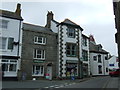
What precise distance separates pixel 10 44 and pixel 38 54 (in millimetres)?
4724

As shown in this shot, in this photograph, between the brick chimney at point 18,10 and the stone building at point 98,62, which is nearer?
the brick chimney at point 18,10

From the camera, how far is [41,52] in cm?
2527

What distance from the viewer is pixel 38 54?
2491 centimetres

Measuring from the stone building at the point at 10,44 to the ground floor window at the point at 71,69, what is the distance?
839cm

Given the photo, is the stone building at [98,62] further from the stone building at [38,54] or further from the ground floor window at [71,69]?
the stone building at [38,54]

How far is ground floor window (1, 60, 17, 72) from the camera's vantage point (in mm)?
21266

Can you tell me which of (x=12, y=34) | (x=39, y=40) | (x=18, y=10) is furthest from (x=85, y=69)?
(x=18, y=10)

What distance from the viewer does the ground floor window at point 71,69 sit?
2645cm

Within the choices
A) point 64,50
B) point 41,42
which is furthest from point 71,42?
point 41,42

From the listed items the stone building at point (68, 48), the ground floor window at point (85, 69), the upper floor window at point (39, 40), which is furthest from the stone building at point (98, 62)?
the upper floor window at point (39, 40)

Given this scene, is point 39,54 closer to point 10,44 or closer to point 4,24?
point 10,44

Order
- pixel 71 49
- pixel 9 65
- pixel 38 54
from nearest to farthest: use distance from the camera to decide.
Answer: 1. pixel 9 65
2. pixel 38 54
3. pixel 71 49

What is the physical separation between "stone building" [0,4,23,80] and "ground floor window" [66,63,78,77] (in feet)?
27.5

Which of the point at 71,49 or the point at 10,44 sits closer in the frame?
the point at 10,44
